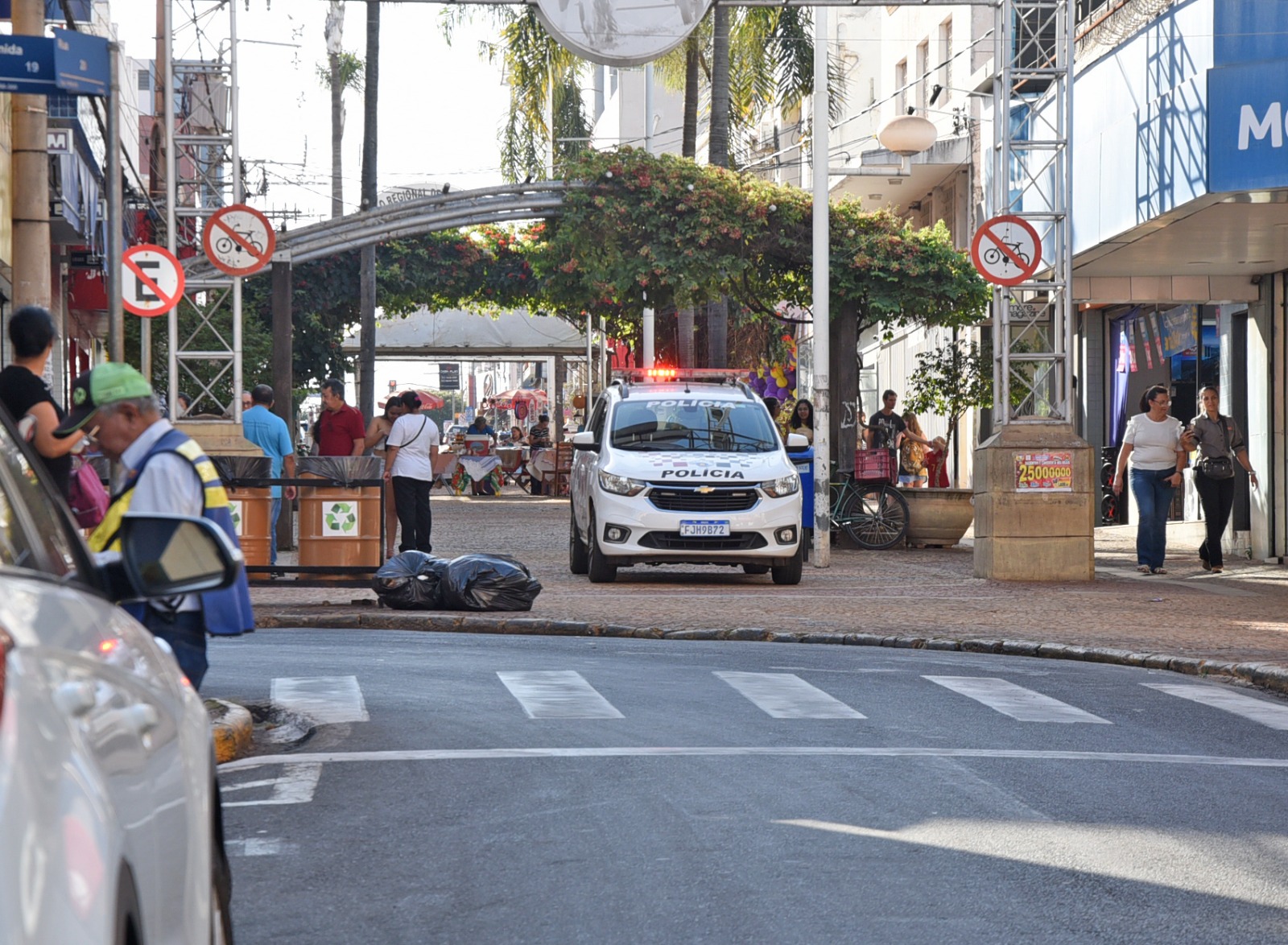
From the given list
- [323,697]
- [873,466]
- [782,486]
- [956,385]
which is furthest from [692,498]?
[956,385]

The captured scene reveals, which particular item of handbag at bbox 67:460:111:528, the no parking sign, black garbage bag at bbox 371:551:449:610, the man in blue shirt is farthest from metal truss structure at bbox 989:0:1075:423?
handbag at bbox 67:460:111:528

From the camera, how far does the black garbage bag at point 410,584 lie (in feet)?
52.5

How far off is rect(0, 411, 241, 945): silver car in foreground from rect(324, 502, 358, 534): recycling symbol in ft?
40.4

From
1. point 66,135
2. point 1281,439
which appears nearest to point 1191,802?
point 1281,439

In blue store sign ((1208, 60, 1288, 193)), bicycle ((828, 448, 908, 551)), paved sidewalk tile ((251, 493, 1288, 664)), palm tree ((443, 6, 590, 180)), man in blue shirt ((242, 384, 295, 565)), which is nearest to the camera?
paved sidewalk tile ((251, 493, 1288, 664))

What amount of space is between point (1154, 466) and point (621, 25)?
720 centimetres

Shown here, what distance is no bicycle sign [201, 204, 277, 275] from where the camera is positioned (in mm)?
19531

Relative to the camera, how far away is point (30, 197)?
16547 millimetres

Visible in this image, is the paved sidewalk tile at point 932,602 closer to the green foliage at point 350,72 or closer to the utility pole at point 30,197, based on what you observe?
the utility pole at point 30,197

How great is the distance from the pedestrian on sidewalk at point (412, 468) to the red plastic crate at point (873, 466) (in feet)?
22.3

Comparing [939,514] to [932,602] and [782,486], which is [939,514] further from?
[932,602]

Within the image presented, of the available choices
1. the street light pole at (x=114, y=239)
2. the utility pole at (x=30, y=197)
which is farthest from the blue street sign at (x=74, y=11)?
the street light pole at (x=114, y=239)

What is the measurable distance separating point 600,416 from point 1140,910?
15450mm

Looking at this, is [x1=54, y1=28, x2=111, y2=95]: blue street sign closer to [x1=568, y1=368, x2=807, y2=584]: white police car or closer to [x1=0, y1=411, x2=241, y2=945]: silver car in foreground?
[x1=568, y1=368, x2=807, y2=584]: white police car
